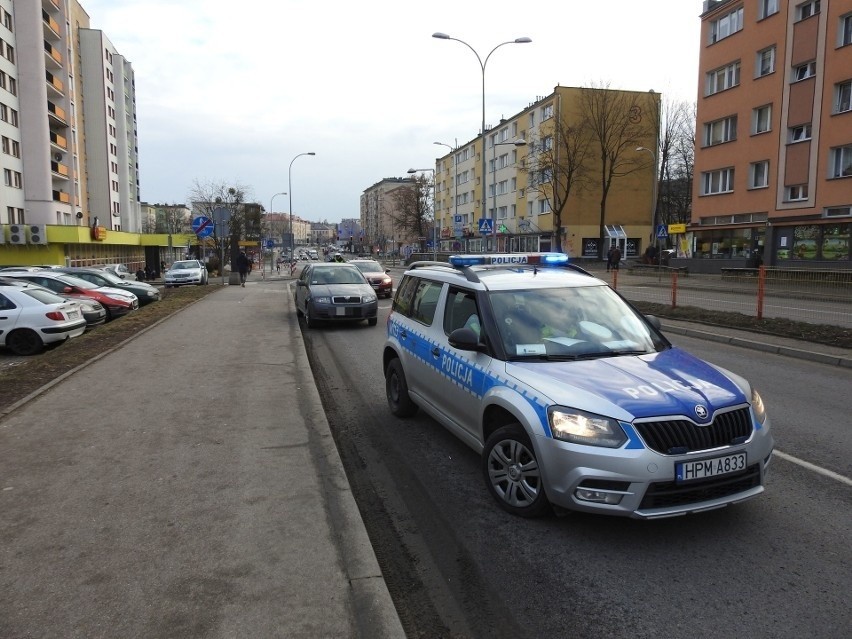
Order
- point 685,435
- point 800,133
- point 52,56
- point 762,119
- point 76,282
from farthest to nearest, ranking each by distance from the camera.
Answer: point 52,56 < point 762,119 < point 800,133 < point 76,282 < point 685,435

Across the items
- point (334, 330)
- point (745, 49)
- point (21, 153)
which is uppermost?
point (745, 49)

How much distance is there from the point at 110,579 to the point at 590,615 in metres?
2.45

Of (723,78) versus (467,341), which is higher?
(723,78)

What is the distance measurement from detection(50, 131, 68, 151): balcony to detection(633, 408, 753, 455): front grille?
56816 millimetres

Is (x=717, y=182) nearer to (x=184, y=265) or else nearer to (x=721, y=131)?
(x=721, y=131)

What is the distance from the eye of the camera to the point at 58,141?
50312mm

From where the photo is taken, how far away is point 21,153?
45219mm

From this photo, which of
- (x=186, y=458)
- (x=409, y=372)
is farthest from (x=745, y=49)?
(x=186, y=458)

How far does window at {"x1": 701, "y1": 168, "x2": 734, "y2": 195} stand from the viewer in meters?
33.3

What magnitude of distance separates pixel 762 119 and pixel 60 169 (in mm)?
50586

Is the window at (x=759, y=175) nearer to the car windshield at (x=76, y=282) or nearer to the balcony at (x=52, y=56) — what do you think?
the car windshield at (x=76, y=282)

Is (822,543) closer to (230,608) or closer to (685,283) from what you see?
(230,608)

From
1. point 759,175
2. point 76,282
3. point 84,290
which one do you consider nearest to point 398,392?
point 84,290

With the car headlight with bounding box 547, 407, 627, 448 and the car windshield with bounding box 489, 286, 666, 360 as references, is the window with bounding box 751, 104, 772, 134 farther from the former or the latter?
the car headlight with bounding box 547, 407, 627, 448
